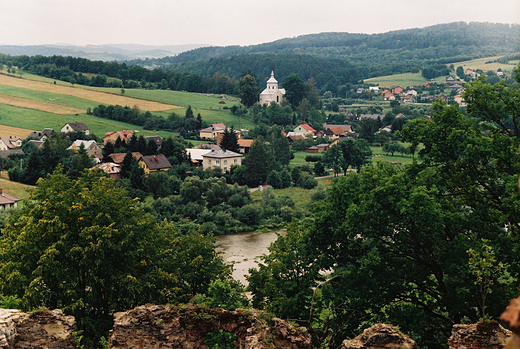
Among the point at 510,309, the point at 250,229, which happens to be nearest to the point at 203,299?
the point at 510,309

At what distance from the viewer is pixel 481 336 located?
9914mm

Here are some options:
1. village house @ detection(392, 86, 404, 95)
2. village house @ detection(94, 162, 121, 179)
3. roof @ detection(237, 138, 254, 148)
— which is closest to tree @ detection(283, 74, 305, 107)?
roof @ detection(237, 138, 254, 148)

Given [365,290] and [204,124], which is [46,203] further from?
[204,124]

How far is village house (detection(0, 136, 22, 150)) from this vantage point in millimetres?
66562

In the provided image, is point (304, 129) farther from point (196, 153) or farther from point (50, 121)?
point (50, 121)

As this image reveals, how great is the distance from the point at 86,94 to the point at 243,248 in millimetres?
73080

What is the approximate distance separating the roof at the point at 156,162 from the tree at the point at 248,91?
54.9m

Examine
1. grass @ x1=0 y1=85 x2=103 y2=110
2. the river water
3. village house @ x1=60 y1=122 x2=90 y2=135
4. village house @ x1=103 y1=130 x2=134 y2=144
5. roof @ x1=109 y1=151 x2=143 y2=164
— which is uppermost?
grass @ x1=0 y1=85 x2=103 y2=110

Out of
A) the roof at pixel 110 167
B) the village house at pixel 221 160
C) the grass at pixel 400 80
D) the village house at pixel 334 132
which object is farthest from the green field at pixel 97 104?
the grass at pixel 400 80

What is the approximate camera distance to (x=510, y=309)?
2.42 meters

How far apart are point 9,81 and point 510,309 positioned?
365 feet

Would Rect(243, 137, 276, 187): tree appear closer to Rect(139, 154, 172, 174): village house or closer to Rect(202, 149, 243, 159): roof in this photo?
Rect(202, 149, 243, 159): roof

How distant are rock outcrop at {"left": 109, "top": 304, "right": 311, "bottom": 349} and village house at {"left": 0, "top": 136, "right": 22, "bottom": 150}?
63.0m

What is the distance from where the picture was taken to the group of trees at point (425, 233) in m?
13.7
